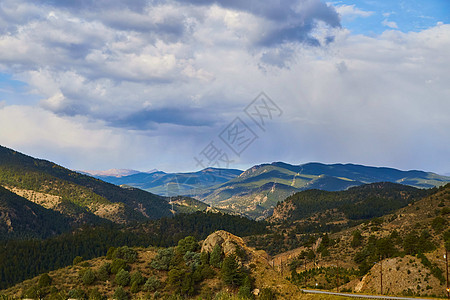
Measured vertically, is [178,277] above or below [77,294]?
above

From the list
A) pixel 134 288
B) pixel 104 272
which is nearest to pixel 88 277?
pixel 104 272

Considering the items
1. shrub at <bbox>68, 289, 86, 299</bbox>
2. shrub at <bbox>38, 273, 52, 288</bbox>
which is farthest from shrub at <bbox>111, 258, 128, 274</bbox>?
shrub at <bbox>38, 273, 52, 288</bbox>

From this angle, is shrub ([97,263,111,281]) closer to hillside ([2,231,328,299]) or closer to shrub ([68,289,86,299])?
hillside ([2,231,328,299])

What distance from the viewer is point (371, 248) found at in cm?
11400

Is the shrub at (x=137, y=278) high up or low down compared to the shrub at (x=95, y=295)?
up

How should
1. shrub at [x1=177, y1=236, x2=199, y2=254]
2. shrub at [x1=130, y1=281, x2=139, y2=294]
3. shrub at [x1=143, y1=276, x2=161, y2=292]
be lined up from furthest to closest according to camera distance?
shrub at [x1=177, y1=236, x2=199, y2=254] < shrub at [x1=130, y1=281, x2=139, y2=294] < shrub at [x1=143, y1=276, x2=161, y2=292]

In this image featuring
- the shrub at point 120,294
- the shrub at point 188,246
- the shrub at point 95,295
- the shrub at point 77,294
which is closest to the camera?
the shrub at point 95,295

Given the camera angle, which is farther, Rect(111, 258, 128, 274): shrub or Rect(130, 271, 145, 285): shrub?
Rect(111, 258, 128, 274): shrub

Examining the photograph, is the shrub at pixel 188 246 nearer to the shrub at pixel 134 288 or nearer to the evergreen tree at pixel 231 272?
the shrub at pixel 134 288

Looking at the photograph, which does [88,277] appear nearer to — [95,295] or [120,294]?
[95,295]

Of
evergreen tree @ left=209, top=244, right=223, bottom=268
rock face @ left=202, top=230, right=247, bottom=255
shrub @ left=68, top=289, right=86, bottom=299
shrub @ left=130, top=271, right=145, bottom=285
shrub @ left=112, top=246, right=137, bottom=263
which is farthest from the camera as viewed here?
shrub @ left=112, top=246, right=137, bottom=263

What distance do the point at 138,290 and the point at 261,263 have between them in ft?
79.3

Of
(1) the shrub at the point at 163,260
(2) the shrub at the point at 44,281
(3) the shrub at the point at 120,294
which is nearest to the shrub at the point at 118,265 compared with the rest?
(1) the shrub at the point at 163,260

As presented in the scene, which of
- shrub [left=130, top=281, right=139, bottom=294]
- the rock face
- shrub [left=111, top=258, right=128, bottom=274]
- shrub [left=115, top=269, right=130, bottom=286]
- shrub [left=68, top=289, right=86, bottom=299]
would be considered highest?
the rock face
